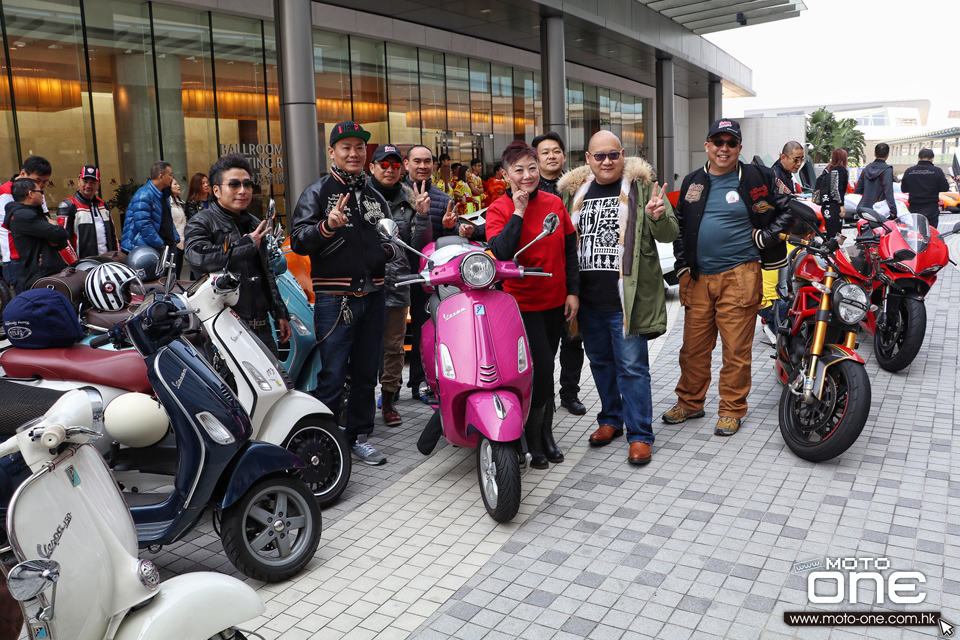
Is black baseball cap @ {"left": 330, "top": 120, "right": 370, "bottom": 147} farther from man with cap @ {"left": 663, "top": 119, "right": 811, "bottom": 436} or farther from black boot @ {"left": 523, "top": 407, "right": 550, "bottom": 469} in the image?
man with cap @ {"left": 663, "top": 119, "right": 811, "bottom": 436}

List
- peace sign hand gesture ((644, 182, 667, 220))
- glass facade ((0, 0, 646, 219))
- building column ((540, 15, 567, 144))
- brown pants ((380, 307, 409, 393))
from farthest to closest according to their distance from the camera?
building column ((540, 15, 567, 144)), glass facade ((0, 0, 646, 219)), brown pants ((380, 307, 409, 393)), peace sign hand gesture ((644, 182, 667, 220))

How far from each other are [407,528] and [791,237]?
10.6 feet

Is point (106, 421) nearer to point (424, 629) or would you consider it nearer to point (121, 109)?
point (424, 629)

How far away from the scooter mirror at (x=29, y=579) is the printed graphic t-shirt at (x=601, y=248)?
3.69 m

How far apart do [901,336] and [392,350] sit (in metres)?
4.41

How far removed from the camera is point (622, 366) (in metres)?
4.84

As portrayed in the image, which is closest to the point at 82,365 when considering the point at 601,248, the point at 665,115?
the point at 601,248

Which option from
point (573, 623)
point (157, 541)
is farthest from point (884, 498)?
point (157, 541)

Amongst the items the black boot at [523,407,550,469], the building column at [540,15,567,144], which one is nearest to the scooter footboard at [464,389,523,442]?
the black boot at [523,407,550,469]

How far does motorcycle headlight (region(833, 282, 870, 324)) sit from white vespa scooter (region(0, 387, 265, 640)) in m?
4.02

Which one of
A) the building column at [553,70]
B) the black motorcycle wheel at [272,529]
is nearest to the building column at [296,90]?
the black motorcycle wheel at [272,529]

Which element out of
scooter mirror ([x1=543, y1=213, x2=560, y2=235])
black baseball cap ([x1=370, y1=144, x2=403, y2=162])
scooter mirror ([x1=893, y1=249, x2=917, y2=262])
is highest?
black baseball cap ([x1=370, y1=144, x2=403, y2=162])

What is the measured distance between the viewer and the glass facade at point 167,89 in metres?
11.5

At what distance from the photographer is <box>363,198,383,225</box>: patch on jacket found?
4812 mm
